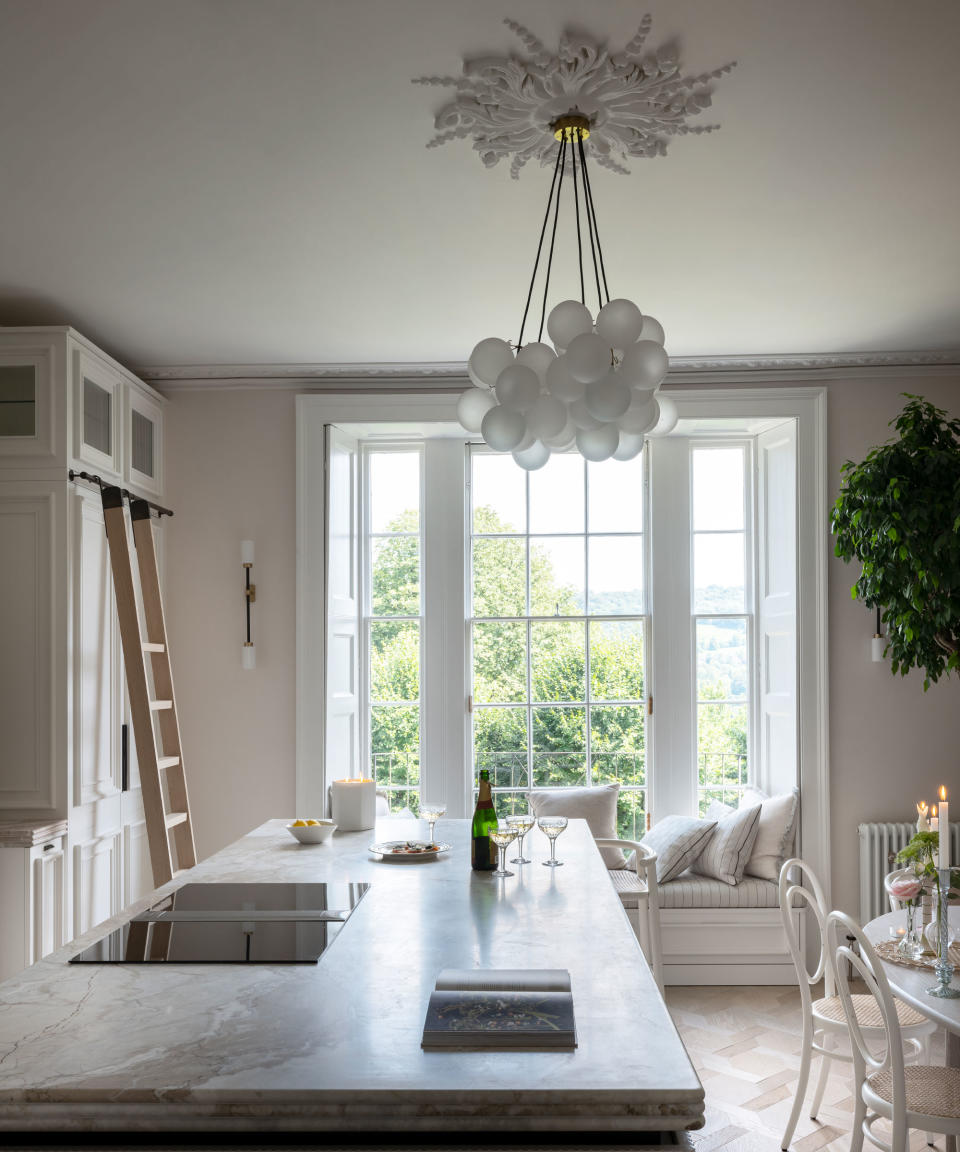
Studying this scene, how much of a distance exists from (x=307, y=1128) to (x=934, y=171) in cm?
291

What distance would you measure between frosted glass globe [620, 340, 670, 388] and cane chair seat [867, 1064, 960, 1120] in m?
1.87

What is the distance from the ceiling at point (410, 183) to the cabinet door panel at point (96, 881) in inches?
85.9

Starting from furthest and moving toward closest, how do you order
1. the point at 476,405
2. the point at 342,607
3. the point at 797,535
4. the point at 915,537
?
the point at 342,607 < the point at 797,535 < the point at 915,537 < the point at 476,405

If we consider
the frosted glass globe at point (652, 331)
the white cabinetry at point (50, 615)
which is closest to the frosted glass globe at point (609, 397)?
the frosted glass globe at point (652, 331)

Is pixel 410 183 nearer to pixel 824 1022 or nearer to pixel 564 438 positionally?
pixel 564 438

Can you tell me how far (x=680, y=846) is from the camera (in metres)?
4.84

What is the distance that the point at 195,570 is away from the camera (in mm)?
5023

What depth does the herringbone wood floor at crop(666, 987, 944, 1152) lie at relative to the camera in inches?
128

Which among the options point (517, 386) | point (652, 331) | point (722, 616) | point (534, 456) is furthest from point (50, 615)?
point (722, 616)

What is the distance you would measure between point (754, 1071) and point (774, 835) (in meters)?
1.26

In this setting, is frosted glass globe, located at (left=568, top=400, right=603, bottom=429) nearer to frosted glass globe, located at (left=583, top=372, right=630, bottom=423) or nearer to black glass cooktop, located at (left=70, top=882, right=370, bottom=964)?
frosted glass globe, located at (left=583, top=372, right=630, bottom=423)

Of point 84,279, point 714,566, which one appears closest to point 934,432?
point 714,566

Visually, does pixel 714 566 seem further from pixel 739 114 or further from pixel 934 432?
pixel 739 114

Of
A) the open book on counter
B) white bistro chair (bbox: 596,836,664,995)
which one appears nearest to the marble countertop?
the open book on counter
